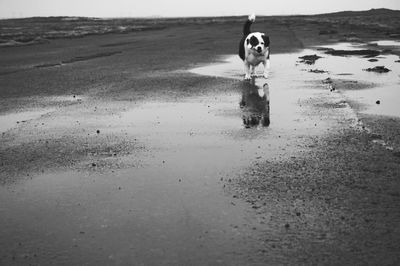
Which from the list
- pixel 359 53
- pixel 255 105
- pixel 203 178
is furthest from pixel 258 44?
pixel 359 53

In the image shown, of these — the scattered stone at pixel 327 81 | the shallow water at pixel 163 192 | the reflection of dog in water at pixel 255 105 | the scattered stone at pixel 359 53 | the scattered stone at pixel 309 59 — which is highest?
the scattered stone at pixel 359 53

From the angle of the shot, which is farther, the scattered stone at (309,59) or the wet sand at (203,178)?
the scattered stone at (309,59)

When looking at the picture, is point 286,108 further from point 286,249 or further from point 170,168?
point 286,249

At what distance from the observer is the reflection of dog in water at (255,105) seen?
8172mm

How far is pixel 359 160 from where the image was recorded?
5.72 m

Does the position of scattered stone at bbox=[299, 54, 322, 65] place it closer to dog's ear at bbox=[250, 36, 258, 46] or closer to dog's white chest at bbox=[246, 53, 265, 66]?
dog's white chest at bbox=[246, 53, 265, 66]

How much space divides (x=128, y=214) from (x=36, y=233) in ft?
2.92

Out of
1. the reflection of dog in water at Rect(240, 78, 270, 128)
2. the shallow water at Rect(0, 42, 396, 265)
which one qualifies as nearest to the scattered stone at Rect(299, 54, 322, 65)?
the reflection of dog in water at Rect(240, 78, 270, 128)

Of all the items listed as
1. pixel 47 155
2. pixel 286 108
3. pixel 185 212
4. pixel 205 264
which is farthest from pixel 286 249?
pixel 286 108

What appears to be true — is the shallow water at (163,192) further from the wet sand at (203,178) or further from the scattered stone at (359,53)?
the scattered stone at (359,53)

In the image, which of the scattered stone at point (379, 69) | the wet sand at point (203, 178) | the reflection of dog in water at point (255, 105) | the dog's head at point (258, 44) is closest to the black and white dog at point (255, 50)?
the dog's head at point (258, 44)

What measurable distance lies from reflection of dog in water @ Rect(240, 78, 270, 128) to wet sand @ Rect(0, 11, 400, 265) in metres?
0.04

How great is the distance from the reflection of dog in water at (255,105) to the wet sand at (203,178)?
4 centimetres

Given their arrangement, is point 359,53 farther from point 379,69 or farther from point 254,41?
point 254,41
